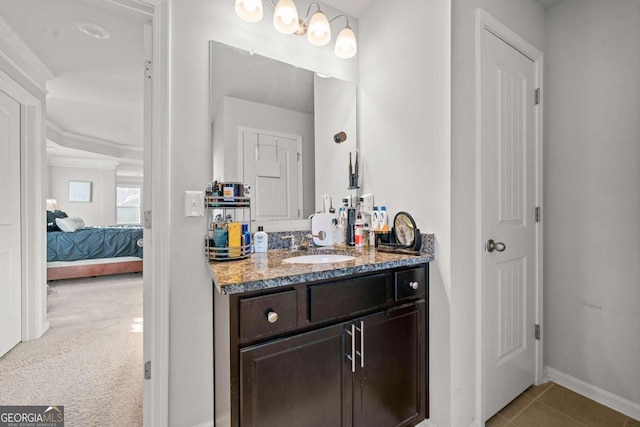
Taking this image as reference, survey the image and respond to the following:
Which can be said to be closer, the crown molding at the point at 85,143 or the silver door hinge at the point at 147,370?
the silver door hinge at the point at 147,370

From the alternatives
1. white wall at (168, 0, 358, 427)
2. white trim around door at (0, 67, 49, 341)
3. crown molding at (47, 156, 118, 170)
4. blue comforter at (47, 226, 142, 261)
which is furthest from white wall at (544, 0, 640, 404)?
crown molding at (47, 156, 118, 170)

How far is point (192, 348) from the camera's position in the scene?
1.39 m

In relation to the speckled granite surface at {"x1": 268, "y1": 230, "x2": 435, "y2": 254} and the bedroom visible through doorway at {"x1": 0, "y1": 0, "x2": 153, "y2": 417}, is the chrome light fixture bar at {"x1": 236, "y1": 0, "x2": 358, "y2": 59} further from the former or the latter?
the speckled granite surface at {"x1": 268, "y1": 230, "x2": 435, "y2": 254}

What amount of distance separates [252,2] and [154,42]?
51 centimetres

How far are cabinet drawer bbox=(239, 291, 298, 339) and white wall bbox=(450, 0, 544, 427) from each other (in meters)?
0.83

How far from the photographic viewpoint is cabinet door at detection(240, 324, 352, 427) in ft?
3.19

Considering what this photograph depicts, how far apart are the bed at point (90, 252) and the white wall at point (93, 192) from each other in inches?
85.5

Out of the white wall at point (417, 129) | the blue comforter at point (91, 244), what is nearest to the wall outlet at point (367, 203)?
the white wall at point (417, 129)

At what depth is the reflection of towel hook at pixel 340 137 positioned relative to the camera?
1.96m

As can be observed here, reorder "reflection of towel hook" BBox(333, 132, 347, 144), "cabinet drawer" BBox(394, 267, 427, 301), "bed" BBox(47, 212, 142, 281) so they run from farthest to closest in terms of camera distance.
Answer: "bed" BBox(47, 212, 142, 281), "reflection of towel hook" BBox(333, 132, 347, 144), "cabinet drawer" BBox(394, 267, 427, 301)

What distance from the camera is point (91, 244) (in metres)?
4.65

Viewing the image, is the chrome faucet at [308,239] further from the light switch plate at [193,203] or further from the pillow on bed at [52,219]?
the pillow on bed at [52,219]

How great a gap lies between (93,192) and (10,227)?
5587mm

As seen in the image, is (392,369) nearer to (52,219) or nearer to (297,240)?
(297,240)
